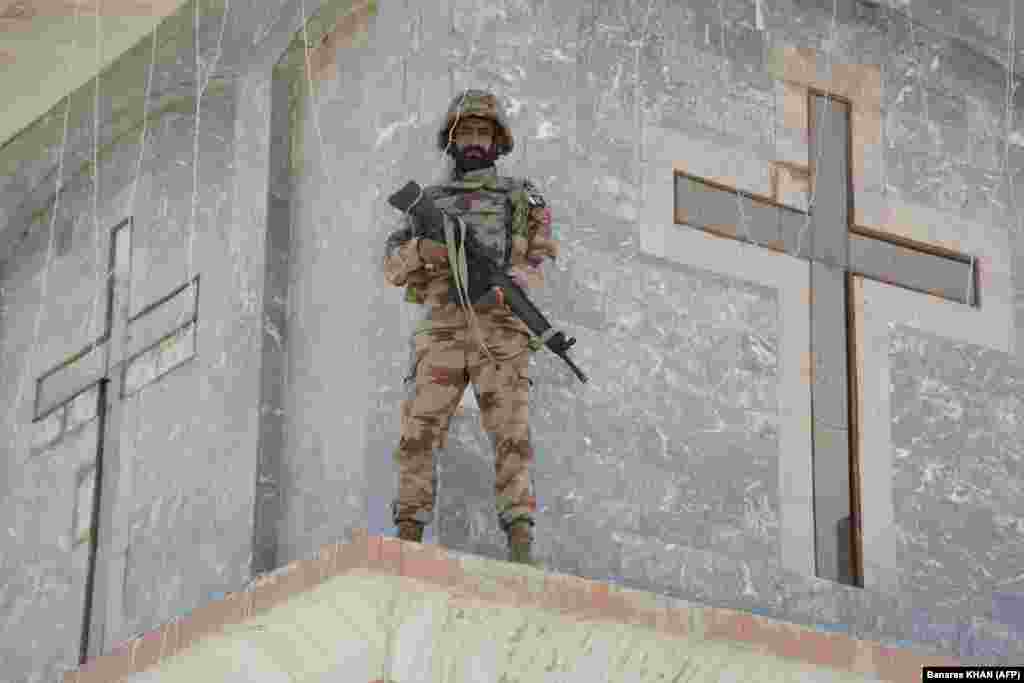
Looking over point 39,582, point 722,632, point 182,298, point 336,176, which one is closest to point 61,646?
point 39,582

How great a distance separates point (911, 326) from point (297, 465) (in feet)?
9.13

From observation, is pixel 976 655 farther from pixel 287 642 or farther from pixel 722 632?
pixel 287 642

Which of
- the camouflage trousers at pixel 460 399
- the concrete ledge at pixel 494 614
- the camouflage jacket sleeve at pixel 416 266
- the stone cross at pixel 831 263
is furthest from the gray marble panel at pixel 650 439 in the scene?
the concrete ledge at pixel 494 614

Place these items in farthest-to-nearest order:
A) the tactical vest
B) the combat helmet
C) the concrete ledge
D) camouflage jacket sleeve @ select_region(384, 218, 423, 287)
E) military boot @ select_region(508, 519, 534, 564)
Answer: the combat helmet → the tactical vest → camouflage jacket sleeve @ select_region(384, 218, 423, 287) → military boot @ select_region(508, 519, 534, 564) → the concrete ledge

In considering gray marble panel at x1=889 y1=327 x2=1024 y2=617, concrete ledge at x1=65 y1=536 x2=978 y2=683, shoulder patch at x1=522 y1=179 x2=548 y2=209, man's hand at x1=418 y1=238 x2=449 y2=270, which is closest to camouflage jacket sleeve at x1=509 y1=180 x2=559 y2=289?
shoulder patch at x1=522 y1=179 x2=548 y2=209

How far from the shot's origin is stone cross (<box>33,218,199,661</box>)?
46.1ft

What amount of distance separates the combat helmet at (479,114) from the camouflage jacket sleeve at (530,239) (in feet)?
0.78

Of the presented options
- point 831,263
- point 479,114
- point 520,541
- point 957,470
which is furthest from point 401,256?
point 957,470

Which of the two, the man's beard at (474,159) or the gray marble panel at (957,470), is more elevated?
the man's beard at (474,159)

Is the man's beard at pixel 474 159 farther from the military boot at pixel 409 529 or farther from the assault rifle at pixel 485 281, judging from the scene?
the military boot at pixel 409 529

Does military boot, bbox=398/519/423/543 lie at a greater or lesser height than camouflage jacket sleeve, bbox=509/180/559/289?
lesser

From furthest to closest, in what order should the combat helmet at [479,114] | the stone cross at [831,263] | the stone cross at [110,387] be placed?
1. the stone cross at [110,387]
2. the stone cross at [831,263]
3. the combat helmet at [479,114]

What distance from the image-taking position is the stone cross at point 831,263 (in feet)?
43.6

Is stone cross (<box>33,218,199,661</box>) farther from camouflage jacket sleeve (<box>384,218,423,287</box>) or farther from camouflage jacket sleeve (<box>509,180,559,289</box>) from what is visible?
camouflage jacket sleeve (<box>509,180,559,289</box>)
